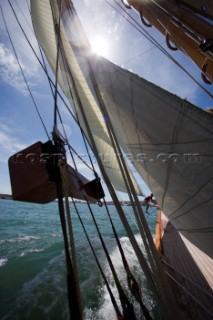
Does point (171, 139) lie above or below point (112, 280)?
above

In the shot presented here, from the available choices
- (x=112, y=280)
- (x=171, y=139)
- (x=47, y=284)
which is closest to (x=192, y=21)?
(x=171, y=139)

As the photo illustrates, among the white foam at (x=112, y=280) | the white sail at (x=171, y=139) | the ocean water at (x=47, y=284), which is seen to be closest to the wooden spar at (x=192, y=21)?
the white sail at (x=171, y=139)

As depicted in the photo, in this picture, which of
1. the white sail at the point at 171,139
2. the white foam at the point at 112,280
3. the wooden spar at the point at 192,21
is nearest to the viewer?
the white sail at the point at 171,139

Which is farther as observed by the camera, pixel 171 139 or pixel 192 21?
pixel 192 21

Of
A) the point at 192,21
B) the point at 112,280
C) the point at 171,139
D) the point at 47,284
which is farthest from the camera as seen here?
the point at 112,280

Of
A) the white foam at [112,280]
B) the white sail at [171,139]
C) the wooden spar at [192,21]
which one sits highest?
the wooden spar at [192,21]

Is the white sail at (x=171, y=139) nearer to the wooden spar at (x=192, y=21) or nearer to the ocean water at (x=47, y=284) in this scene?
the ocean water at (x=47, y=284)

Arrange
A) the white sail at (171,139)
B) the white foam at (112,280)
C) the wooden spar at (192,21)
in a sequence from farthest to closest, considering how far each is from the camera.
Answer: the white foam at (112,280)
the wooden spar at (192,21)
the white sail at (171,139)

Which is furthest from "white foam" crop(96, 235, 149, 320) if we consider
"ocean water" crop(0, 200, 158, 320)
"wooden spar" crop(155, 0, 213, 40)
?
"wooden spar" crop(155, 0, 213, 40)

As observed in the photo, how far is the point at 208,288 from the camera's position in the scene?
11.2ft

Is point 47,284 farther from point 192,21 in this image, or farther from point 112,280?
point 192,21

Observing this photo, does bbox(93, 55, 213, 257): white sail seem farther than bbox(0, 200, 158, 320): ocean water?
No

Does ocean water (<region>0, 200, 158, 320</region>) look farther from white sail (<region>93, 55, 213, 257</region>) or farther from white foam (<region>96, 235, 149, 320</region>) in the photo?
white sail (<region>93, 55, 213, 257</region>)

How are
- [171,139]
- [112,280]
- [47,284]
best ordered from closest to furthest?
[171,139], [47,284], [112,280]
